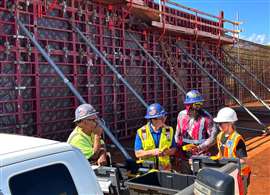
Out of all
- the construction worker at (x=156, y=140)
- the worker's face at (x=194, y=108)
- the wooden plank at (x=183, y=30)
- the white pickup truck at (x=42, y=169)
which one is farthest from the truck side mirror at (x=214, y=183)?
the wooden plank at (x=183, y=30)

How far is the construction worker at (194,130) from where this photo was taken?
511 cm

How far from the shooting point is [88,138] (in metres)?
4.26

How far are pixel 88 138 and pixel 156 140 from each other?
0.87 m

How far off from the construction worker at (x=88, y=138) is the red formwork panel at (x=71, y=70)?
372 centimetres

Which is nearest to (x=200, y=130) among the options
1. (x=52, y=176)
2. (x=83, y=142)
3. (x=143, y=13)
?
(x=83, y=142)

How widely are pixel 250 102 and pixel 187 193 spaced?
78.6 feet

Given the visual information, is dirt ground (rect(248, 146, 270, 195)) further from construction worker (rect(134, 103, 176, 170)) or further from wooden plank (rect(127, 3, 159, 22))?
wooden plank (rect(127, 3, 159, 22))

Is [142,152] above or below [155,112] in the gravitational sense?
below

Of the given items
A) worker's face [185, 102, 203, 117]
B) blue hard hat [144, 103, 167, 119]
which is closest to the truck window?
blue hard hat [144, 103, 167, 119]

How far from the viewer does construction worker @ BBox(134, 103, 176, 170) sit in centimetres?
461

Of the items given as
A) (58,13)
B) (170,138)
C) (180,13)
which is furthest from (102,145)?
(180,13)

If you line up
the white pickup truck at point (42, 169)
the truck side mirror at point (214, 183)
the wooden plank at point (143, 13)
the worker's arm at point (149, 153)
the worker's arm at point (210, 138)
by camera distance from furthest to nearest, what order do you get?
1. the wooden plank at point (143, 13)
2. the worker's arm at point (210, 138)
3. the worker's arm at point (149, 153)
4. the truck side mirror at point (214, 183)
5. the white pickup truck at point (42, 169)

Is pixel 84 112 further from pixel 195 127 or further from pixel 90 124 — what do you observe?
pixel 195 127

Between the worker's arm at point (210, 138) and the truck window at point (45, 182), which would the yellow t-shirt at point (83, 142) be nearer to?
the worker's arm at point (210, 138)
